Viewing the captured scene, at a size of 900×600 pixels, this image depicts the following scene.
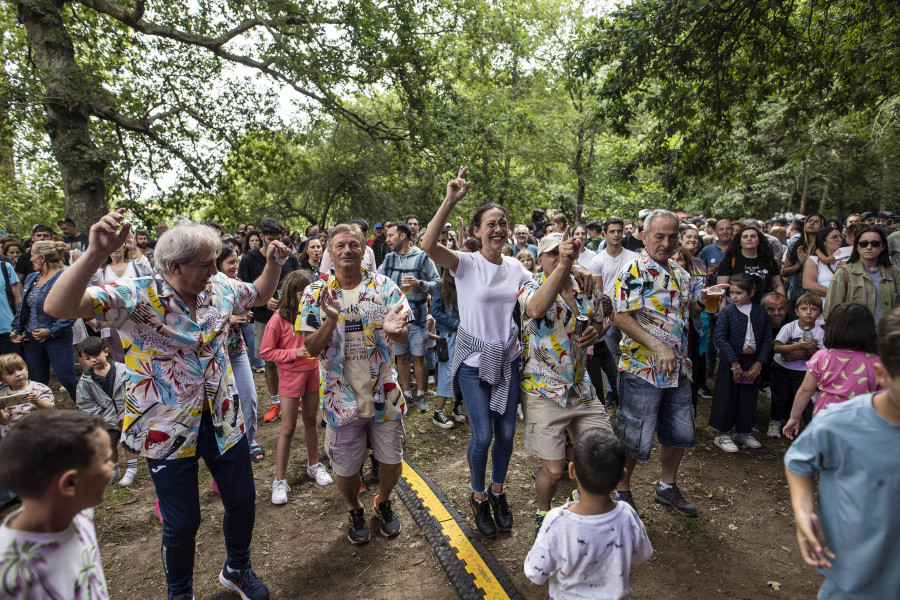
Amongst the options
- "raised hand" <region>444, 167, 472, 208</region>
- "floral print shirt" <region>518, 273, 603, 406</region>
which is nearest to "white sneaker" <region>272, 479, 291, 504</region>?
"floral print shirt" <region>518, 273, 603, 406</region>

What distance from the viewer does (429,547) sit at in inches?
139

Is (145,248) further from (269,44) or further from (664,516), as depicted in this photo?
(664,516)

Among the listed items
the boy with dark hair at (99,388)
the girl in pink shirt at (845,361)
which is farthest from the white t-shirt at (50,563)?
the girl in pink shirt at (845,361)

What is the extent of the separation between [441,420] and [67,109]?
9589mm

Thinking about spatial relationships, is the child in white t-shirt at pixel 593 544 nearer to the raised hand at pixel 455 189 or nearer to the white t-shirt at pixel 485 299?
the white t-shirt at pixel 485 299

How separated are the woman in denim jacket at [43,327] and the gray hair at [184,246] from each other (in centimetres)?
385

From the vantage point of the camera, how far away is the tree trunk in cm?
890

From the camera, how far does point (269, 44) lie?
1045 cm

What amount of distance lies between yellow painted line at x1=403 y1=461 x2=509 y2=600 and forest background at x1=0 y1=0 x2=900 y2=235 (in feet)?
17.6

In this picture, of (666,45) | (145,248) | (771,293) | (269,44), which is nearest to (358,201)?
(269,44)

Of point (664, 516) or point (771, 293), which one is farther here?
point (771, 293)

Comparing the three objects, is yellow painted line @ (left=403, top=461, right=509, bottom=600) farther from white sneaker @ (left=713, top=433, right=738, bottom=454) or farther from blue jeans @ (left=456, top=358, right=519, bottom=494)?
white sneaker @ (left=713, top=433, right=738, bottom=454)

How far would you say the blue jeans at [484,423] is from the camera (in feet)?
11.3

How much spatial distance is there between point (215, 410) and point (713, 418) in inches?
187
